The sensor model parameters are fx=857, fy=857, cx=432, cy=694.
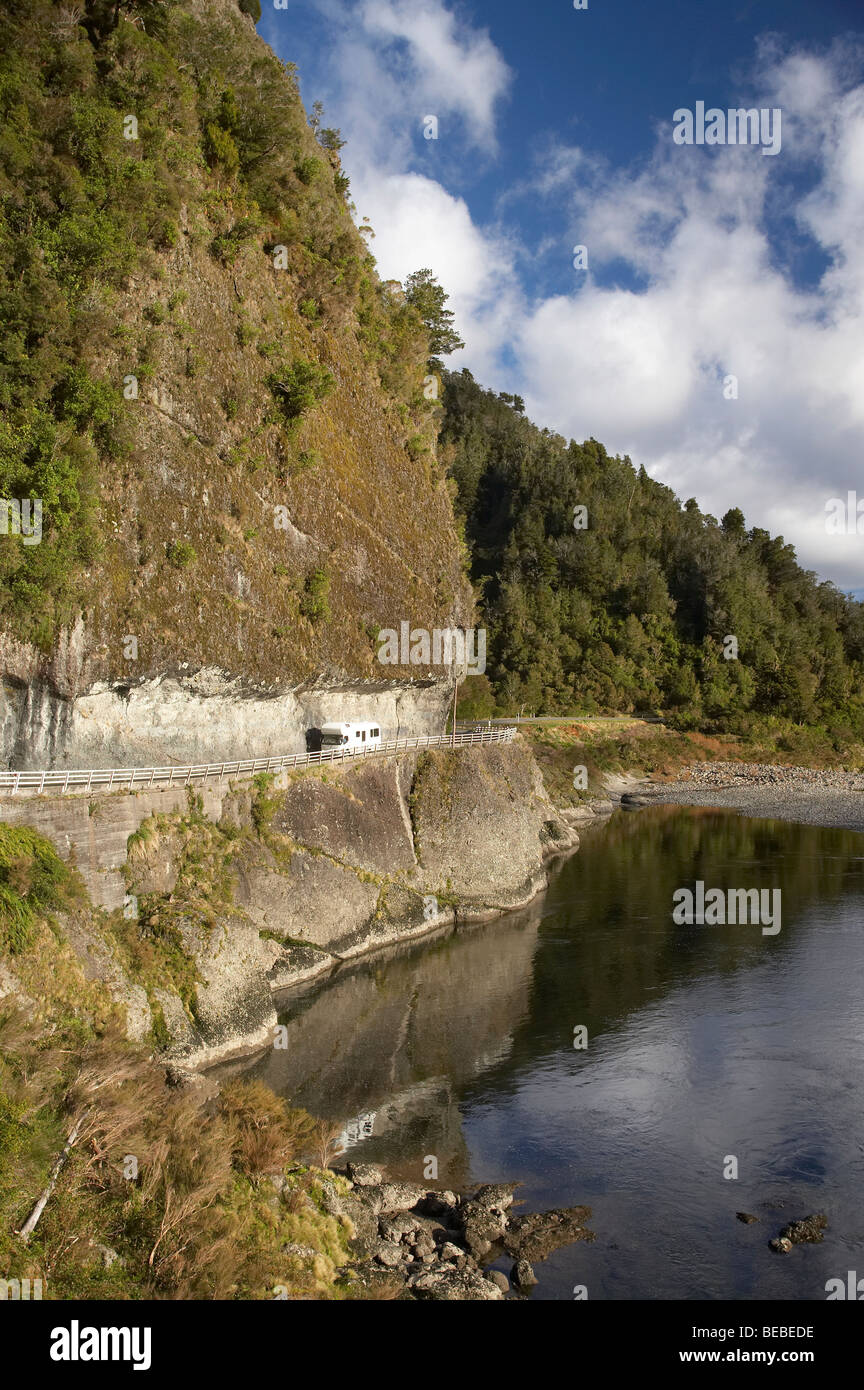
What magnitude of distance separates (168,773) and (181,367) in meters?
16.1

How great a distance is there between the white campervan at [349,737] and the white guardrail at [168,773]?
203mm

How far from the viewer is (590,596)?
110 m

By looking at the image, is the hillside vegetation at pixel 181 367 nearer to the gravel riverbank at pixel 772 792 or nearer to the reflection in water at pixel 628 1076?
the reflection in water at pixel 628 1076

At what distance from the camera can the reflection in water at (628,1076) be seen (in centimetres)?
1895

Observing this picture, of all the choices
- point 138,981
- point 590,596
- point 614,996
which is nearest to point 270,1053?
point 138,981

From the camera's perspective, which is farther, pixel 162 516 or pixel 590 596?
pixel 590 596

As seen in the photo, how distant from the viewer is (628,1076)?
86.2 ft

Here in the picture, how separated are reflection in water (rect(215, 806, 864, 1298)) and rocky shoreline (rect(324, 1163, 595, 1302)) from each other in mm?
656

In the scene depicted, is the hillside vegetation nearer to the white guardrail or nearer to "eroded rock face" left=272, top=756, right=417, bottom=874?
the white guardrail

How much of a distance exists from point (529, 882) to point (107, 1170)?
1181 inches

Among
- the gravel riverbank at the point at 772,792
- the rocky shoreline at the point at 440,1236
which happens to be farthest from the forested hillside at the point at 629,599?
the rocky shoreline at the point at 440,1236

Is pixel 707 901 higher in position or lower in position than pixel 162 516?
lower

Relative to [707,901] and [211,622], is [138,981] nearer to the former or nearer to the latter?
[211,622]

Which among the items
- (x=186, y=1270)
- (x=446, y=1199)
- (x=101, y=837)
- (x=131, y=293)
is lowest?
(x=446, y=1199)
